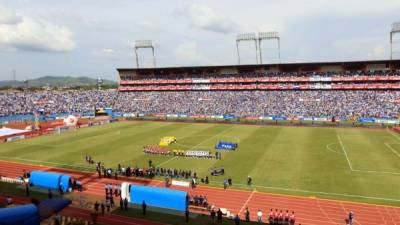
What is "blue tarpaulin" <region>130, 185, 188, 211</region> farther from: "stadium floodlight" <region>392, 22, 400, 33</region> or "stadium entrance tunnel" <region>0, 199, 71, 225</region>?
"stadium floodlight" <region>392, 22, 400, 33</region>

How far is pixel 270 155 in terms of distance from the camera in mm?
42375

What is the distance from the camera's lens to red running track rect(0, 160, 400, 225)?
2444 centimetres

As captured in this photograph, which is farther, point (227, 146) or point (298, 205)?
point (227, 146)

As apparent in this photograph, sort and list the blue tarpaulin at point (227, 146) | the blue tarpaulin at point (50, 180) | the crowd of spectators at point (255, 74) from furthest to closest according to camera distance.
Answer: the crowd of spectators at point (255, 74)
the blue tarpaulin at point (227, 146)
the blue tarpaulin at point (50, 180)

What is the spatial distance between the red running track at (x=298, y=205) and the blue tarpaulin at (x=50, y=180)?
1901 mm

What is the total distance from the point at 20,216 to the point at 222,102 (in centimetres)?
7804

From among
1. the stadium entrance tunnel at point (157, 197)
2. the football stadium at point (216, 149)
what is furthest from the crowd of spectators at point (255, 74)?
the stadium entrance tunnel at point (157, 197)

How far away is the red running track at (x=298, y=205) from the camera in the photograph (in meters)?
24.4

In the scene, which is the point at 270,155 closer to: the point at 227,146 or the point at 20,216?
the point at 227,146

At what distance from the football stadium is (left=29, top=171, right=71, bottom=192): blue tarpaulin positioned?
0.09 metres

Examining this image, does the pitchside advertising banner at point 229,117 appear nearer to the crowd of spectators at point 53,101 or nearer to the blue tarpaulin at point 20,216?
the crowd of spectators at point 53,101

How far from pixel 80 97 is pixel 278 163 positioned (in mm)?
80473

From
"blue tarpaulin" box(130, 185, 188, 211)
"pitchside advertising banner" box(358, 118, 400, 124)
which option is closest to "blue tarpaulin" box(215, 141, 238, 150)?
"blue tarpaulin" box(130, 185, 188, 211)

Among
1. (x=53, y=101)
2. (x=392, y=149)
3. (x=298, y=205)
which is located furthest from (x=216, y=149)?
(x=53, y=101)
